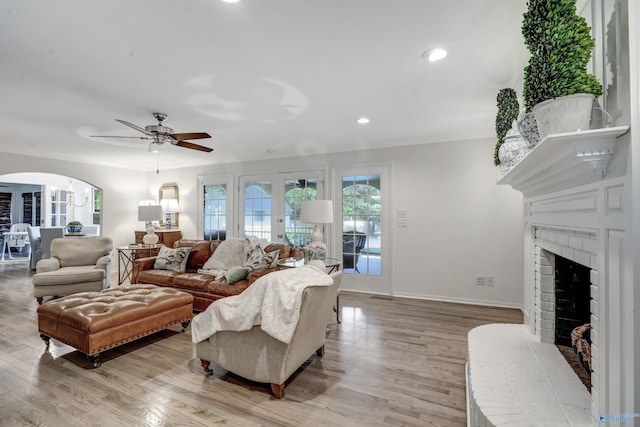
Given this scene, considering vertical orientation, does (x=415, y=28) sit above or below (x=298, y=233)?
above

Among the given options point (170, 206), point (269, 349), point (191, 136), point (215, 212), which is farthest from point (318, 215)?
point (170, 206)

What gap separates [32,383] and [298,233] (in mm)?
3667

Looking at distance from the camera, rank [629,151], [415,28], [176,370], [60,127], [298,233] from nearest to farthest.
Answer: [629,151]
[415,28]
[176,370]
[60,127]
[298,233]

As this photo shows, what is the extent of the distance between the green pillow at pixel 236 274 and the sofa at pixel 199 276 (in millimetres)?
37

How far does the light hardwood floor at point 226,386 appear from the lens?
1800mm

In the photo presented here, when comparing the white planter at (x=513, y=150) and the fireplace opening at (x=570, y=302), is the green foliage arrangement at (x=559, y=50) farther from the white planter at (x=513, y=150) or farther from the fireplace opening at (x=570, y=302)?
the fireplace opening at (x=570, y=302)

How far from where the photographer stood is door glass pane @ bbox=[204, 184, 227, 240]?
602cm

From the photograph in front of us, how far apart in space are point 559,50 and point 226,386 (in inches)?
104

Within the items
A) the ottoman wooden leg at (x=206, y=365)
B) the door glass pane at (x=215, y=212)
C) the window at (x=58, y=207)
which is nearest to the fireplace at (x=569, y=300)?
the ottoman wooden leg at (x=206, y=365)

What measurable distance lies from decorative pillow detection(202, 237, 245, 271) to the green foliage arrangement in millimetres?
3715

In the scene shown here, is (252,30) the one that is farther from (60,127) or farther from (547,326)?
(60,127)

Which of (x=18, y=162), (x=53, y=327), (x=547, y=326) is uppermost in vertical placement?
(x=18, y=162)

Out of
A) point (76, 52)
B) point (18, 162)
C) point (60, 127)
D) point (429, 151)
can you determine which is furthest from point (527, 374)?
point (18, 162)

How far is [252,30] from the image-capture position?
6.09 ft
